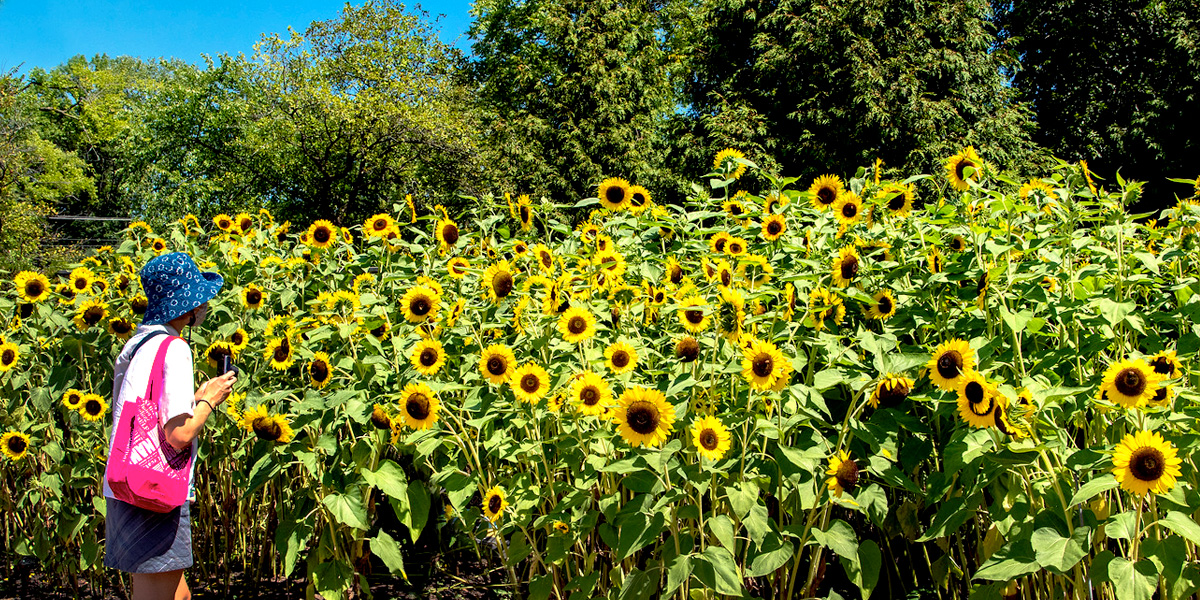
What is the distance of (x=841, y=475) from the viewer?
2256 mm

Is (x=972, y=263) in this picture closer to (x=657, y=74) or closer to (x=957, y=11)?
(x=957, y=11)

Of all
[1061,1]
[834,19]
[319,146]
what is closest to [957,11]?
[834,19]

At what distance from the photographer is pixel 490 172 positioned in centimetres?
2775

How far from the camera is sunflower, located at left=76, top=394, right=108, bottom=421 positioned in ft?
11.0

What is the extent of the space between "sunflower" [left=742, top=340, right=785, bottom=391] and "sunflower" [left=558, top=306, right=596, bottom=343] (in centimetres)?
55

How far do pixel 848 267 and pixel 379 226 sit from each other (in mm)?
2101

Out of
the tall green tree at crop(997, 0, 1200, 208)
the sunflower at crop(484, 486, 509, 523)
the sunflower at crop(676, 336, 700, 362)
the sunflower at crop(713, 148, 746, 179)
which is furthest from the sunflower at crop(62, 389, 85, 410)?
the tall green tree at crop(997, 0, 1200, 208)

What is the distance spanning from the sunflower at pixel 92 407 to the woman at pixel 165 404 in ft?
1.56

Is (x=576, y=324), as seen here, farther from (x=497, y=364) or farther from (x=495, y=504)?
(x=495, y=504)

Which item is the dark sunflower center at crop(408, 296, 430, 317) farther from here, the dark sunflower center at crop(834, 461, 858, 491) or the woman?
the dark sunflower center at crop(834, 461, 858, 491)

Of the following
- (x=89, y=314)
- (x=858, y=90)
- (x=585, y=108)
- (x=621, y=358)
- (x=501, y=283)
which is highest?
(x=585, y=108)

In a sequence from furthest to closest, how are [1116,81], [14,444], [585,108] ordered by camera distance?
[585,108] < [1116,81] < [14,444]

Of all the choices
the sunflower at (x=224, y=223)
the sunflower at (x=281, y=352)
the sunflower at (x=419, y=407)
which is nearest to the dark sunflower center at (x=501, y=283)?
the sunflower at (x=419, y=407)

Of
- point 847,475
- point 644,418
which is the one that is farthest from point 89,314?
point 847,475
